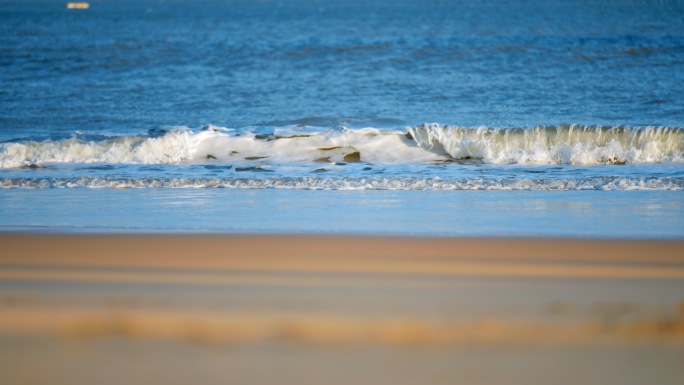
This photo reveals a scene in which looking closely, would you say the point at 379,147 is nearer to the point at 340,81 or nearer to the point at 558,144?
the point at 558,144

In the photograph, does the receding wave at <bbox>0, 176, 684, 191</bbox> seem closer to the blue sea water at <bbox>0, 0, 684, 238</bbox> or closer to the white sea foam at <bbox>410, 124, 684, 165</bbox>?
the blue sea water at <bbox>0, 0, 684, 238</bbox>

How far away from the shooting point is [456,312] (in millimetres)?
4047

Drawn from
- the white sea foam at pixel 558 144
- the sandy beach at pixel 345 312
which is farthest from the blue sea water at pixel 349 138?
the sandy beach at pixel 345 312

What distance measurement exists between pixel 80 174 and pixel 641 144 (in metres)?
7.47

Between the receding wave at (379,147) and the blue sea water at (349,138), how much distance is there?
36 mm

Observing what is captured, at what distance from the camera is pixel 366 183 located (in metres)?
8.83

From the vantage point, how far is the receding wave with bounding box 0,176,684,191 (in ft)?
27.9

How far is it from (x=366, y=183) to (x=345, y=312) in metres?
4.82

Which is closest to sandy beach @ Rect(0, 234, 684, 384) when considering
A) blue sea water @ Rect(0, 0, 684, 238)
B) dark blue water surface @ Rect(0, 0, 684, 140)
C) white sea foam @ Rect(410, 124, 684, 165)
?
blue sea water @ Rect(0, 0, 684, 238)

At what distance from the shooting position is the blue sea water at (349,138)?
708 centimetres

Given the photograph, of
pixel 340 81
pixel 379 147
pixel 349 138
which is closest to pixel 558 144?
pixel 379 147

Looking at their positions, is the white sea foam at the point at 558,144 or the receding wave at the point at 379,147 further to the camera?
the receding wave at the point at 379,147

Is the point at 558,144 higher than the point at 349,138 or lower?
lower

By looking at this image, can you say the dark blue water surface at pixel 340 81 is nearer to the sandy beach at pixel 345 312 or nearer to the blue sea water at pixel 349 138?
the blue sea water at pixel 349 138
